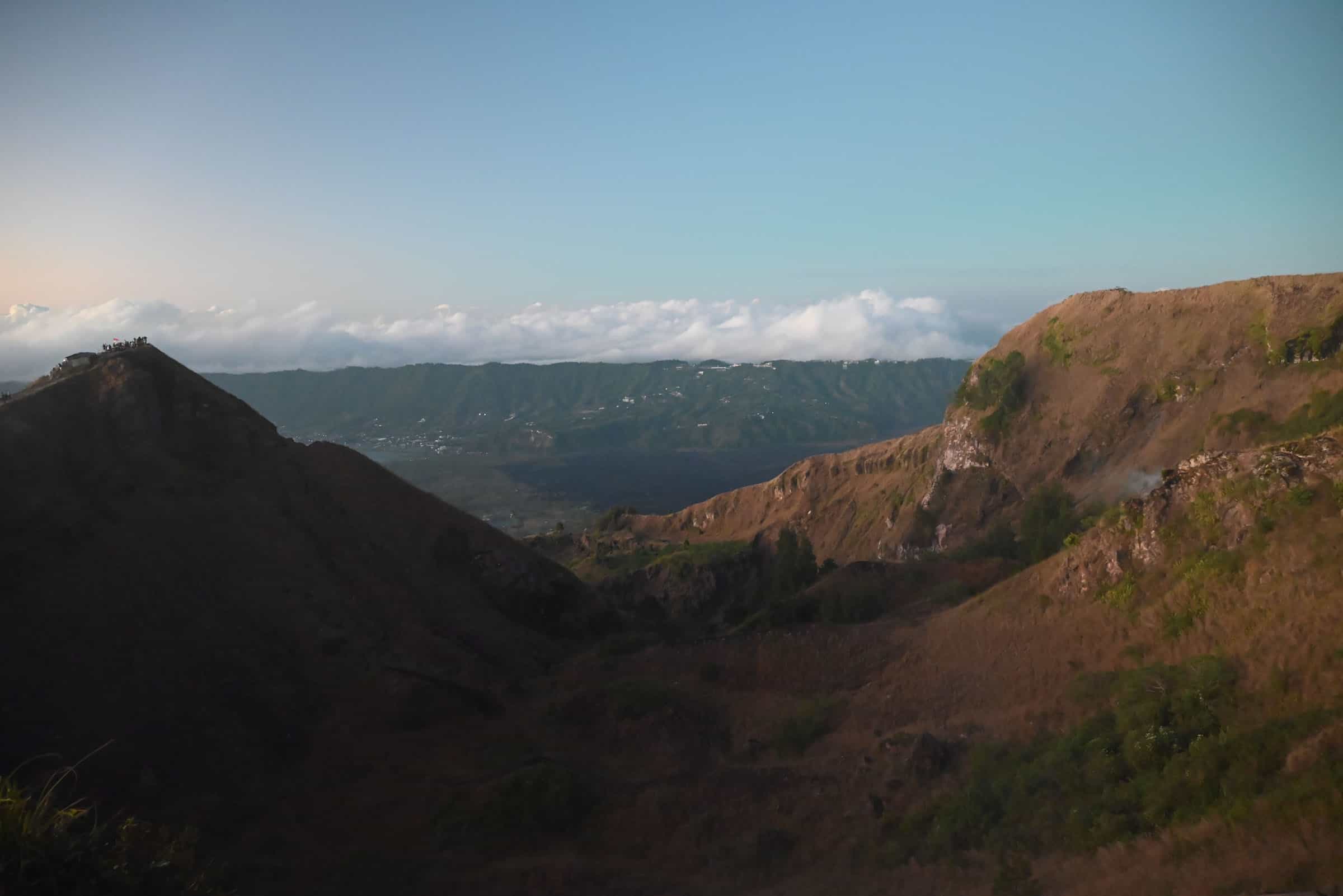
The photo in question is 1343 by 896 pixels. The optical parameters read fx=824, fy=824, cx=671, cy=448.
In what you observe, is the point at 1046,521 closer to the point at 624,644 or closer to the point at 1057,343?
the point at 1057,343

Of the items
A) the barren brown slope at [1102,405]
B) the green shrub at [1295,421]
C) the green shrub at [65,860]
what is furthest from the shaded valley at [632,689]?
the barren brown slope at [1102,405]

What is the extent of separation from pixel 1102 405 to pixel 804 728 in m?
42.9

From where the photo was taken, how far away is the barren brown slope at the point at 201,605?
17.6m

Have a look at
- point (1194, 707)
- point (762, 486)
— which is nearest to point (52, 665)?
point (1194, 707)

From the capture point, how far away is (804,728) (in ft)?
61.6

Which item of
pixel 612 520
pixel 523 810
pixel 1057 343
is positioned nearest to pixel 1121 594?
pixel 523 810

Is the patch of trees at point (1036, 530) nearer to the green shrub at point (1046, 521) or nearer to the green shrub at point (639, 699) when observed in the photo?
the green shrub at point (1046, 521)

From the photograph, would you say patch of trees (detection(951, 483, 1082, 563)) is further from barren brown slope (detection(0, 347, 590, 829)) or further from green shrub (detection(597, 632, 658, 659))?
barren brown slope (detection(0, 347, 590, 829))

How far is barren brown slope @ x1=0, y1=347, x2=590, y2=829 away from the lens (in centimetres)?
1762

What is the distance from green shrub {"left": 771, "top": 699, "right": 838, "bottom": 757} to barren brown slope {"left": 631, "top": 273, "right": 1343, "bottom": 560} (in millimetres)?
33006

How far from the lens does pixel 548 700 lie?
24.3 meters

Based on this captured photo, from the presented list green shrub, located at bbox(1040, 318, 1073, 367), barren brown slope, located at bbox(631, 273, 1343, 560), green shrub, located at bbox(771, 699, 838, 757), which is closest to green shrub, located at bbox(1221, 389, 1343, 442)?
barren brown slope, located at bbox(631, 273, 1343, 560)

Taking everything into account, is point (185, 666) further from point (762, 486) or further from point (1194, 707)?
point (762, 486)

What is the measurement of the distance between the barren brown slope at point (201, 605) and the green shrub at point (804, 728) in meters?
9.11
